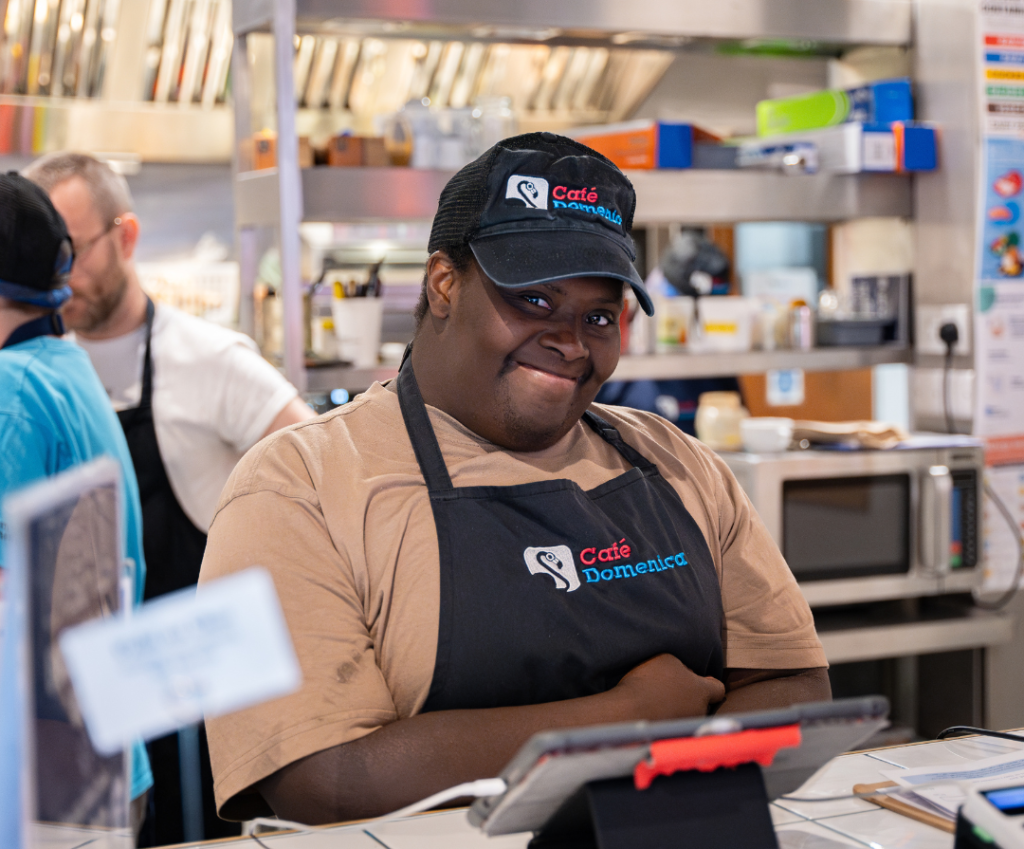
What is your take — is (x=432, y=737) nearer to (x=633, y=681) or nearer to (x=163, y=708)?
(x=633, y=681)

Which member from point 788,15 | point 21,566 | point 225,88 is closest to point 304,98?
point 225,88

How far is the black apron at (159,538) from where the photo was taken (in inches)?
92.4

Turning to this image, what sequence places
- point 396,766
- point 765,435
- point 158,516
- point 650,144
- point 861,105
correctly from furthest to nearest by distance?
point 861,105 < point 650,144 < point 765,435 < point 158,516 < point 396,766

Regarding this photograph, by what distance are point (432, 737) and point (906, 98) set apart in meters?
2.94

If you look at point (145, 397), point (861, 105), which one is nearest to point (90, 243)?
point (145, 397)

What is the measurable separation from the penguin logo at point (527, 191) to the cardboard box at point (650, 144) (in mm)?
1945

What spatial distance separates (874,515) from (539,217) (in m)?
2.12

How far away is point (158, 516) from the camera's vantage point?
7.68 ft

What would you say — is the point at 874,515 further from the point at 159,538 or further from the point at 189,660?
the point at 189,660

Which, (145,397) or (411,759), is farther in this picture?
(145,397)

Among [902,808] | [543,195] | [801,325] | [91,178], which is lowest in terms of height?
[902,808]

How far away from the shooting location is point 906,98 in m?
3.46

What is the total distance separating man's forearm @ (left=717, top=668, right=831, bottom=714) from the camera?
1447 mm

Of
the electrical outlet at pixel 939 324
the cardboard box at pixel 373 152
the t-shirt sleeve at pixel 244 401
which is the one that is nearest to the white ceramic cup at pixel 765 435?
the electrical outlet at pixel 939 324
